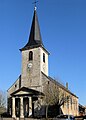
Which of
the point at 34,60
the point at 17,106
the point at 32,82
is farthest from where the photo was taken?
the point at 34,60

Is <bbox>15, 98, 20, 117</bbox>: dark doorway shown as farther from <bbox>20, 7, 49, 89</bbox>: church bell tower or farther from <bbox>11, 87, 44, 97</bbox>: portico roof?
<bbox>20, 7, 49, 89</bbox>: church bell tower

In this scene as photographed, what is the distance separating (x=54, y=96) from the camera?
163ft

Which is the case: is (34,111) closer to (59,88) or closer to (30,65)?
(59,88)

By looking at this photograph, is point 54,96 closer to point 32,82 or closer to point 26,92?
point 26,92

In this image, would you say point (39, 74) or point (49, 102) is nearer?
point (49, 102)

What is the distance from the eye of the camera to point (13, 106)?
5291cm

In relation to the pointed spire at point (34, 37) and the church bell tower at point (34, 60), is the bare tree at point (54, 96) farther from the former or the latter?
the pointed spire at point (34, 37)

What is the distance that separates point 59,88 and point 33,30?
1581 cm

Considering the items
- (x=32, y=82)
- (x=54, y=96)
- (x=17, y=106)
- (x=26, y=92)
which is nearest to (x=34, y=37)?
(x=32, y=82)

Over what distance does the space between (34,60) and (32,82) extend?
5009 mm

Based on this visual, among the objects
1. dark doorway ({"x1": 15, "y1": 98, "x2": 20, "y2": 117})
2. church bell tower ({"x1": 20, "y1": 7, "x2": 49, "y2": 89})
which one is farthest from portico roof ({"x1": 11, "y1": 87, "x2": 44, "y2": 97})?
dark doorway ({"x1": 15, "y1": 98, "x2": 20, "y2": 117})

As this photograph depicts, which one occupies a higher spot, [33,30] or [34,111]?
[33,30]

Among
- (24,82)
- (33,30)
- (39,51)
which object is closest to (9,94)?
(24,82)

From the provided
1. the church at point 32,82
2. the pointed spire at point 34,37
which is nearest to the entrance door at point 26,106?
the church at point 32,82
